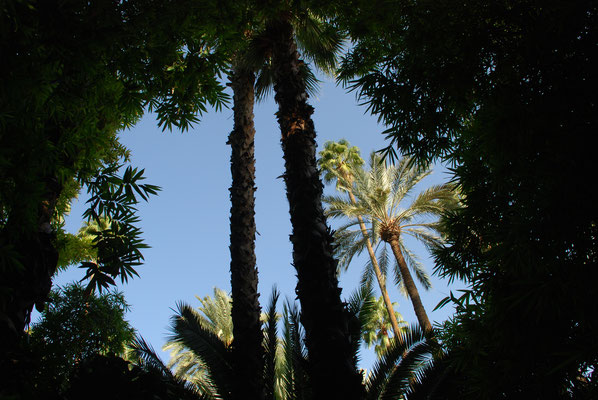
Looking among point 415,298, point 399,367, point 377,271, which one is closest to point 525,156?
point 399,367

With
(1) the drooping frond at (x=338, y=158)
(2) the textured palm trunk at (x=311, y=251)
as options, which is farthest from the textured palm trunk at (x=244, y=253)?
(1) the drooping frond at (x=338, y=158)

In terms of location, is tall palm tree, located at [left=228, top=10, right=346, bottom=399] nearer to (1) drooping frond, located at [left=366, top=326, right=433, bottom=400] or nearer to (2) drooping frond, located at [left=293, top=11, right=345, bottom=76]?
(2) drooping frond, located at [left=293, top=11, right=345, bottom=76]

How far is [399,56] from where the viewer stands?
103 inches

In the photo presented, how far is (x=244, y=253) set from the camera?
5.52 meters

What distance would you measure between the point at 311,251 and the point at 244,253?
2144 mm

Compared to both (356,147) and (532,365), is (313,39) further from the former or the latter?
(356,147)

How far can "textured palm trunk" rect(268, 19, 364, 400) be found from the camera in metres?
2.98

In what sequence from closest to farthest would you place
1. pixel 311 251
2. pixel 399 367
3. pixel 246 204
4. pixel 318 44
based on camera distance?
pixel 311 251, pixel 399 367, pixel 246 204, pixel 318 44

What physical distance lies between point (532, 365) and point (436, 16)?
1963mm

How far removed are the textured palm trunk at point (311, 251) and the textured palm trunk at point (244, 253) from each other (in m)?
1.08

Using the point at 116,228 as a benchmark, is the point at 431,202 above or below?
above

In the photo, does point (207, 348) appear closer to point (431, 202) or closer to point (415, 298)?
point (415, 298)

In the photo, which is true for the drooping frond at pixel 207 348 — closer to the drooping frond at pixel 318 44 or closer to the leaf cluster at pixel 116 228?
the leaf cluster at pixel 116 228

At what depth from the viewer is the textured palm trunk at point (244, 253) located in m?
4.51
